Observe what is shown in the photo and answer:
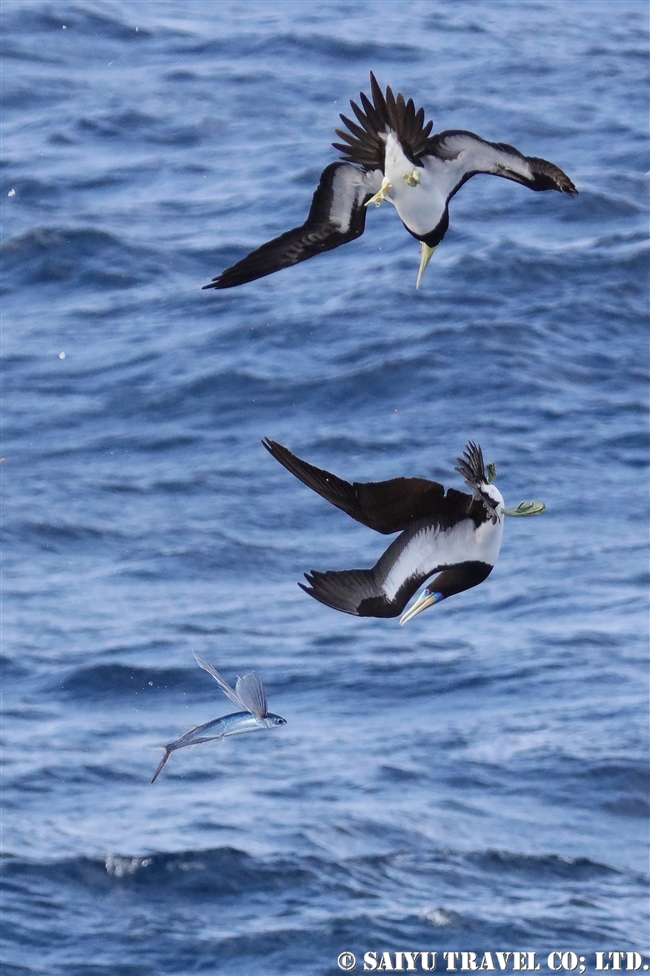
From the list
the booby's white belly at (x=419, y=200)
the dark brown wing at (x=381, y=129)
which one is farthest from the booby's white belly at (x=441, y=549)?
the dark brown wing at (x=381, y=129)

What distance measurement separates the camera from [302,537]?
105 meters

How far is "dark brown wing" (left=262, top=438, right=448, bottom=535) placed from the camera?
26.9 ft

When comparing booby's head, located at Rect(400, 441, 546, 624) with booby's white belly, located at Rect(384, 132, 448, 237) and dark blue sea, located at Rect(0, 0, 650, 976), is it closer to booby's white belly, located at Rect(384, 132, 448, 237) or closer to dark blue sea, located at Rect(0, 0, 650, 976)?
booby's white belly, located at Rect(384, 132, 448, 237)

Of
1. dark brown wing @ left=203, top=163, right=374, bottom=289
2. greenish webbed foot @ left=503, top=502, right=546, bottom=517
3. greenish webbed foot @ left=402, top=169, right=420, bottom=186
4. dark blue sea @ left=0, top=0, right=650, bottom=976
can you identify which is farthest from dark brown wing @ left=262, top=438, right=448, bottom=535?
dark blue sea @ left=0, top=0, right=650, bottom=976

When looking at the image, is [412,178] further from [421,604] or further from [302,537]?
[302,537]

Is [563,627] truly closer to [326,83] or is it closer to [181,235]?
[181,235]

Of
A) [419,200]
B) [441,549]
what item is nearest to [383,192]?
[419,200]

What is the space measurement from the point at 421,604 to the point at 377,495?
1.87 ft

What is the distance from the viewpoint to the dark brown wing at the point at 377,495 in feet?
26.9

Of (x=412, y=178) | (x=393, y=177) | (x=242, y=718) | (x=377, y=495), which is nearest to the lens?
(x=377, y=495)

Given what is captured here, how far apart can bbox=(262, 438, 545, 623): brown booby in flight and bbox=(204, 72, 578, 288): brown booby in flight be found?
1061mm

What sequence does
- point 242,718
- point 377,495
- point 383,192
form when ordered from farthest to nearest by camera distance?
1. point 242,718
2. point 383,192
3. point 377,495

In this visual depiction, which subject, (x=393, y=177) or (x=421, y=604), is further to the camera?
(x=393, y=177)

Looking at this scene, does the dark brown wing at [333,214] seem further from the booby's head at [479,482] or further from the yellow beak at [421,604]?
the yellow beak at [421,604]
